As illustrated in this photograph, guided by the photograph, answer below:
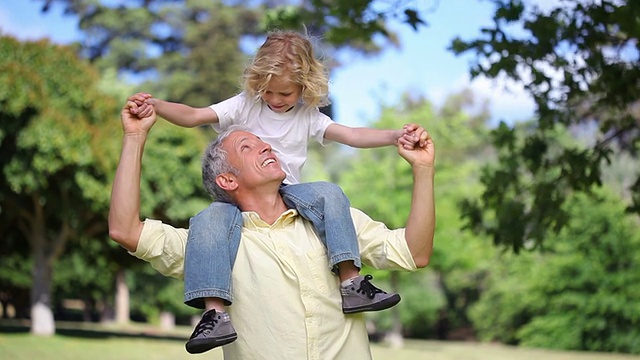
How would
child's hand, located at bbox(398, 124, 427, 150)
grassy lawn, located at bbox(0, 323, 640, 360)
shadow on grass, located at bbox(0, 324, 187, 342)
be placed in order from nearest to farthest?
child's hand, located at bbox(398, 124, 427, 150) < grassy lawn, located at bbox(0, 323, 640, 360) < shadow on grass, located at bbox(0, 324, 187, 342)

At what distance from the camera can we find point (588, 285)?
30797 mm

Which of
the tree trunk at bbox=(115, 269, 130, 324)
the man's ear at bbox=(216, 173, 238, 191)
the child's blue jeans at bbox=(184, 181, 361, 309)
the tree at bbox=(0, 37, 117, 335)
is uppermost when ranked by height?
the tree at bbox=(0, 37, 117, 335)

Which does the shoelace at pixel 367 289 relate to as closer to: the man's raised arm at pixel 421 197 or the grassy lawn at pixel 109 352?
the man's raised arm at pixel 421 197

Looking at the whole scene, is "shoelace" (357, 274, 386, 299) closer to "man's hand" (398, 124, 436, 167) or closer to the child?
the child

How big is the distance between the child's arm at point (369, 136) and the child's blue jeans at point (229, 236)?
0.28 m

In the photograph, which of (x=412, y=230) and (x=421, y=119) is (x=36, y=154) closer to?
(x=421, y=119)

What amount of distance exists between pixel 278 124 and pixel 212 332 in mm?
875

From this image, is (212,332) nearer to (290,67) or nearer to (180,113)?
(180,113)

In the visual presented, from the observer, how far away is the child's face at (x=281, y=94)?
3482 millimetres

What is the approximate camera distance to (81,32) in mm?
45188

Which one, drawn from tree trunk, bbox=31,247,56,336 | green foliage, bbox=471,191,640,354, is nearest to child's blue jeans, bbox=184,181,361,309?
tree trunk, bbox=31,247,56,336

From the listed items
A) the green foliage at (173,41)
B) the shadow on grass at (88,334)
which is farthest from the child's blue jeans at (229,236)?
the green foliage at (173,41)

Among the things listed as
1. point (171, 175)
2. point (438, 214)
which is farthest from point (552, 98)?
point (438, 214)

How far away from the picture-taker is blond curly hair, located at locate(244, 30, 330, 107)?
3.46 metres
